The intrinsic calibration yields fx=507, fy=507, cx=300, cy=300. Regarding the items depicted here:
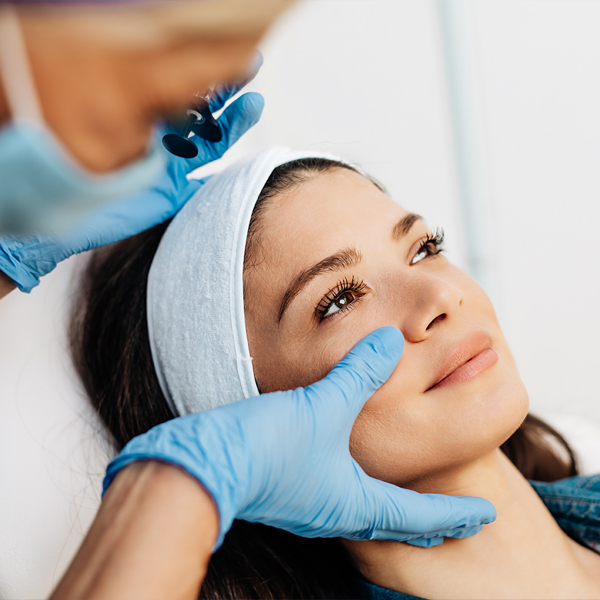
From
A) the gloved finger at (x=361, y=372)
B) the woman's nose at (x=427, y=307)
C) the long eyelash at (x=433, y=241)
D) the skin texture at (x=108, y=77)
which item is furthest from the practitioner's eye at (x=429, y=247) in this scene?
the skin texture at (x=108, y=77)

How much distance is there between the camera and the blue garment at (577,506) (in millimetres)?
1383

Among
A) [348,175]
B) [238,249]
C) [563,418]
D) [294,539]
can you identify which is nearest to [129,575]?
[238,249]

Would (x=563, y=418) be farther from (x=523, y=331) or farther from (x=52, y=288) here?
(x=52, y=288)

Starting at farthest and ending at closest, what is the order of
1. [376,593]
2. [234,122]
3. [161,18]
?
[234,122] → [376,593] → [161,18]

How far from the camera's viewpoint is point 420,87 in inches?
97.9

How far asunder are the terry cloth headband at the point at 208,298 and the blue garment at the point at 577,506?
0.98 meters

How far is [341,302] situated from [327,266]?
9 cm

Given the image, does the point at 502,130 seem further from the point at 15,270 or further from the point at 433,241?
the point at 15,270

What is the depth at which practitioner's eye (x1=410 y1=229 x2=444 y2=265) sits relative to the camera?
126cm

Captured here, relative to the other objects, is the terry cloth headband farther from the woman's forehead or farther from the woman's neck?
the woman's neck

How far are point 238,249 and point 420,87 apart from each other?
179cm

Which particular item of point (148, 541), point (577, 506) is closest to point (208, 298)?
point (148, 541)

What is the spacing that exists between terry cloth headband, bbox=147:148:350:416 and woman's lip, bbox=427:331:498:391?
41 cm

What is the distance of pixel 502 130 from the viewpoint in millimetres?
2523
